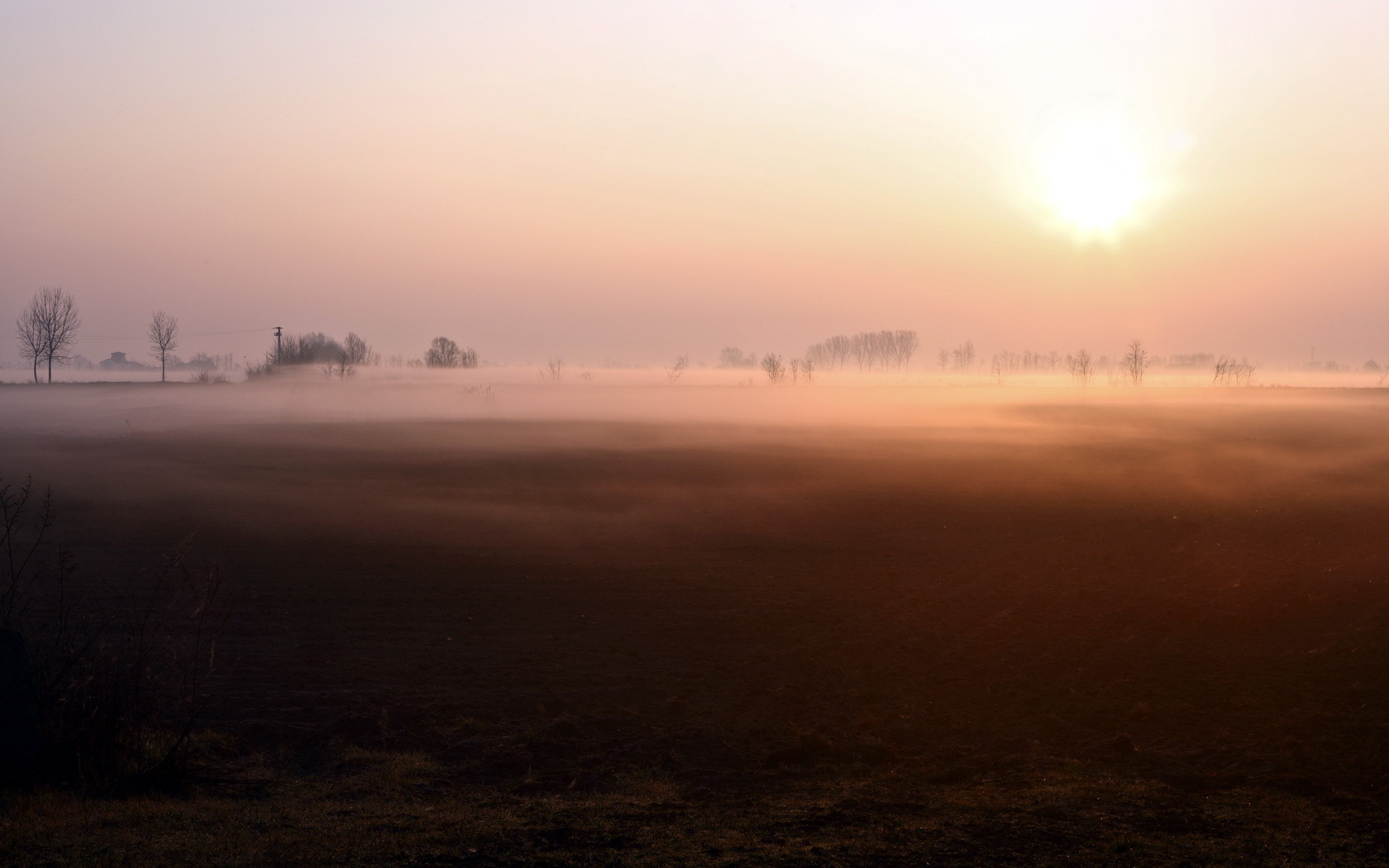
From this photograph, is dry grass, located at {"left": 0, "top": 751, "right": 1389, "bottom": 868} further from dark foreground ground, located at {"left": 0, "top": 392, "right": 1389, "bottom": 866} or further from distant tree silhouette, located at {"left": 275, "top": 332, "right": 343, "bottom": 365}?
distant tree silhouette, located at {"left": 275, "top": 332, "right": 343, "bottom": 365}

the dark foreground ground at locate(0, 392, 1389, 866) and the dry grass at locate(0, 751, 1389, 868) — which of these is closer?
the dry grass at locate(0, 751, 1389, 868)

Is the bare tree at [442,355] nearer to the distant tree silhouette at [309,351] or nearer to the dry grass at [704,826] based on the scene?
the distant tree silhouette at [309,351]

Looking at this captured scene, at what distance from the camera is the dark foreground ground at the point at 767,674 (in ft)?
19.6

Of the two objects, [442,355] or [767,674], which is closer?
[767,674]

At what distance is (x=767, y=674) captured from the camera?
9570mm

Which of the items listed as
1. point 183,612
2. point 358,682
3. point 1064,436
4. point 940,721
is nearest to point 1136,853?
point 940,721

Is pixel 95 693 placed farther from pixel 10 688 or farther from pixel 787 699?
pixel 787 699

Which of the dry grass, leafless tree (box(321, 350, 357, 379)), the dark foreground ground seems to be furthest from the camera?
leafless tree (box(321, 350, 357, 379))

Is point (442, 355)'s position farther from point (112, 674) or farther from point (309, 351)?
point (112, 674)

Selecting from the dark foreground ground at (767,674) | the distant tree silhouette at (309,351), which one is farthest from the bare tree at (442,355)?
the dark foreground ground at (767,674)

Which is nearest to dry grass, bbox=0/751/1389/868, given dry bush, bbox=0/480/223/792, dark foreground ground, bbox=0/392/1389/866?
dark foreground ground, bbox=0/392/1389/866

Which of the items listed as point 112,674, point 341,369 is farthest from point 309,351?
point 112,674

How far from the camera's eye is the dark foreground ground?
19.6 ft

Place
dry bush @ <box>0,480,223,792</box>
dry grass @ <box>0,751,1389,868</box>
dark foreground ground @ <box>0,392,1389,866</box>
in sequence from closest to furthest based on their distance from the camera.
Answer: dry grass @ <box>0,751,1389,868</box>, dark foreground ground @ <box>0,392,1389,866</box>, dry bush @ <box>0,480,223,792</box>
